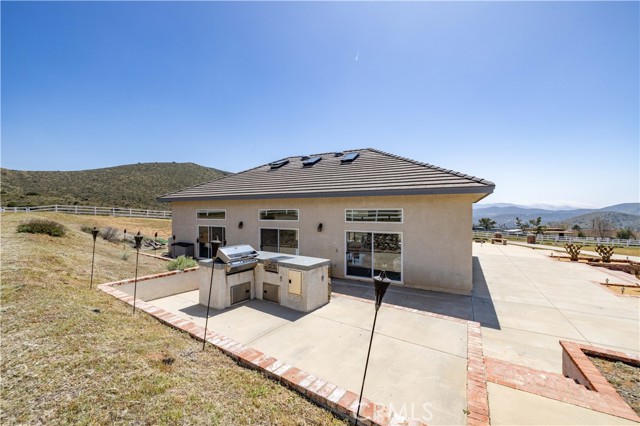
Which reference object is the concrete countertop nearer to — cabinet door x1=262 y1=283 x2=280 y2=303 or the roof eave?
cabinet door x1=262 y1=283 x2=280 y2=303

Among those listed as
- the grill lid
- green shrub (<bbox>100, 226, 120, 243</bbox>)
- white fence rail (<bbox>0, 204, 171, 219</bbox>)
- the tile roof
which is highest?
the tile roof

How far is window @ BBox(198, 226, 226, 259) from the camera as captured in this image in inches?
570

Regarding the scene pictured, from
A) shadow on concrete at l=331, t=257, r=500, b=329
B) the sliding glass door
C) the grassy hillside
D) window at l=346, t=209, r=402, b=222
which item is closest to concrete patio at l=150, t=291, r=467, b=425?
shadow on concrete at l=331, t=257, r=500, b=329

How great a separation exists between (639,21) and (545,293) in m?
9.47

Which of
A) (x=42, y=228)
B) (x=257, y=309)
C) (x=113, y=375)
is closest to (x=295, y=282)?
(x=257, y=309)

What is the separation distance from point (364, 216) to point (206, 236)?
991 centimetres

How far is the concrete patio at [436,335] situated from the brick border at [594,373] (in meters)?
0.25

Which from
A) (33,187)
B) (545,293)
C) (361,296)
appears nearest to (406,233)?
(361,296)

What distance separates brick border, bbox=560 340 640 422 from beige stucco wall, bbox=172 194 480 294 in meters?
4.13

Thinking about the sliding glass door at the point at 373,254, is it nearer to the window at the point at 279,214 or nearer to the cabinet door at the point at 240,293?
the window at the point at 279,214

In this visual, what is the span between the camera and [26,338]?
160 inches

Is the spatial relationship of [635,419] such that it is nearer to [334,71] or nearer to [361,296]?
[361,296]

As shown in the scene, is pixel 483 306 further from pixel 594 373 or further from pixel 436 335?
pixel 594 373

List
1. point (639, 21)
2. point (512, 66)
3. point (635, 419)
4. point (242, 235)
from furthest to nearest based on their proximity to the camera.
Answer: point (242, 235), point (512, 66), point (639, 21), point (635, 419)
